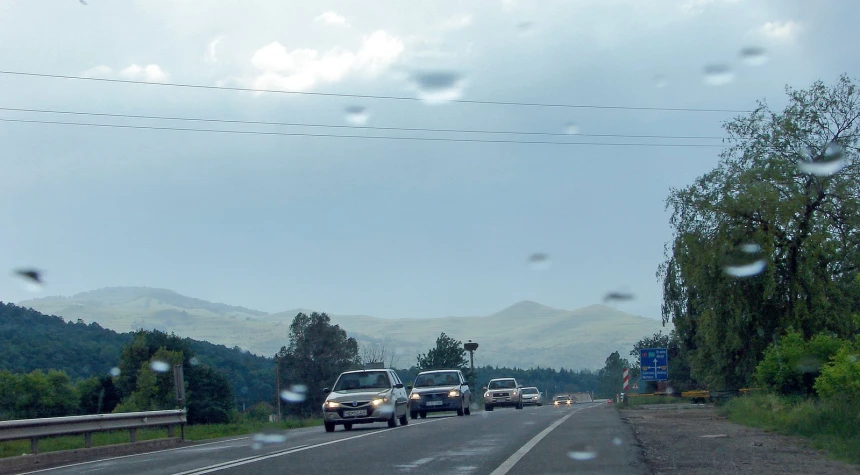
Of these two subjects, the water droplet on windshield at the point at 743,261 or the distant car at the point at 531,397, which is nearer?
the water droplet on windshield at the point at 743,261

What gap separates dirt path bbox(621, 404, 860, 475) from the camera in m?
10.8

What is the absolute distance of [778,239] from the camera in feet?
97.0

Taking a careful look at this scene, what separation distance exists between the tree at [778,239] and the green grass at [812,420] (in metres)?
6.60

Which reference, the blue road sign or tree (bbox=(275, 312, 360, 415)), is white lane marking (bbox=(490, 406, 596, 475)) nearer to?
the blue road sign

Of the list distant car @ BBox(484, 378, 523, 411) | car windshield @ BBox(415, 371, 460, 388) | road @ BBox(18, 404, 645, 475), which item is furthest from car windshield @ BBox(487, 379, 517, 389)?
road @ BBox(18, 404, 645, 475)

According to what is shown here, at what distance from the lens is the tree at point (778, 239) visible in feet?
93.6

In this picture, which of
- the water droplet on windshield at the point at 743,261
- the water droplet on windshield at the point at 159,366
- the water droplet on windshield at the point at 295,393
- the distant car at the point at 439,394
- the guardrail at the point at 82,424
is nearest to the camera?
the guardrail at the point at 82,424

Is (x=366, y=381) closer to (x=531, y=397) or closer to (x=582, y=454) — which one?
(x=582, y=454)

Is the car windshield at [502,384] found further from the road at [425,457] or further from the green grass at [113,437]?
the road at [425,457]

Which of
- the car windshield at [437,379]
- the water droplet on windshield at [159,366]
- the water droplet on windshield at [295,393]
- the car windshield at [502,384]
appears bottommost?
the water droplet on windshield at [295,393]

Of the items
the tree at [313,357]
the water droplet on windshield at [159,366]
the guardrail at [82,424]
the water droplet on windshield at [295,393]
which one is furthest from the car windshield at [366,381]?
the tree at [313,357]

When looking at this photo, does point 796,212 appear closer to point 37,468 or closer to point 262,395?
point 37,468

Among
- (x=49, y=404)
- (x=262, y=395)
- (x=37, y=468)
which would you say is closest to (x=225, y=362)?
(x=262, y=395)

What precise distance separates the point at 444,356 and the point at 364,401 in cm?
11234
